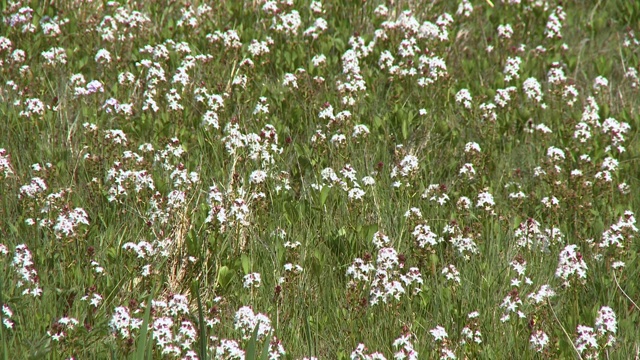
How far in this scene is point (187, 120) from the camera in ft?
22.1

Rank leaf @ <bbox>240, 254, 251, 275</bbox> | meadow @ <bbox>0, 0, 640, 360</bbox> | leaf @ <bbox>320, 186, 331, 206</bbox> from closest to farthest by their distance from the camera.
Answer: meadow @ <bbox>0, 0, 640, 360</bbox> < leaf @ <bbox>240, 254, 251, 275</bbox> < leaf @ <bbox>320, 186, 331, 206</bbox>

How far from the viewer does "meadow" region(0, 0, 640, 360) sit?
171 inches

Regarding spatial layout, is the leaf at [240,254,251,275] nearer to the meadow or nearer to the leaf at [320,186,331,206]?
the meadow

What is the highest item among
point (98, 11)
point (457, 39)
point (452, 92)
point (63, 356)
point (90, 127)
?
point (98, 11)

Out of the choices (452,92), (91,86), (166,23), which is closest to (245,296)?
(91,86)

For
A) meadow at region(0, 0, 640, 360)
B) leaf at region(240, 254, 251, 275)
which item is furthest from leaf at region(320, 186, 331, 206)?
leaf at region(240, 254, 251, 275)

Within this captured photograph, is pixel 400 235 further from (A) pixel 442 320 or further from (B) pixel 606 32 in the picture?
(B) pixel 606 32

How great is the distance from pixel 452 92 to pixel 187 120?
264 cm

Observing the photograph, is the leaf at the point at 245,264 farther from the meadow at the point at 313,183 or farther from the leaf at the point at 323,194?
the leaf at the point at 323,194

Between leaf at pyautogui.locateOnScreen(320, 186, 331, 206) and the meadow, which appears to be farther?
leaf at pyautogui.locateOnScreen(320, 186, 331, 206)

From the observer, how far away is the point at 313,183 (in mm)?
5863

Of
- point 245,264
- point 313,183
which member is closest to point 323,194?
point 313,183

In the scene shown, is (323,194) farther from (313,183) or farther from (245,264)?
(245,264)

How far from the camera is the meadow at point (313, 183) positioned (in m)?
4.34
